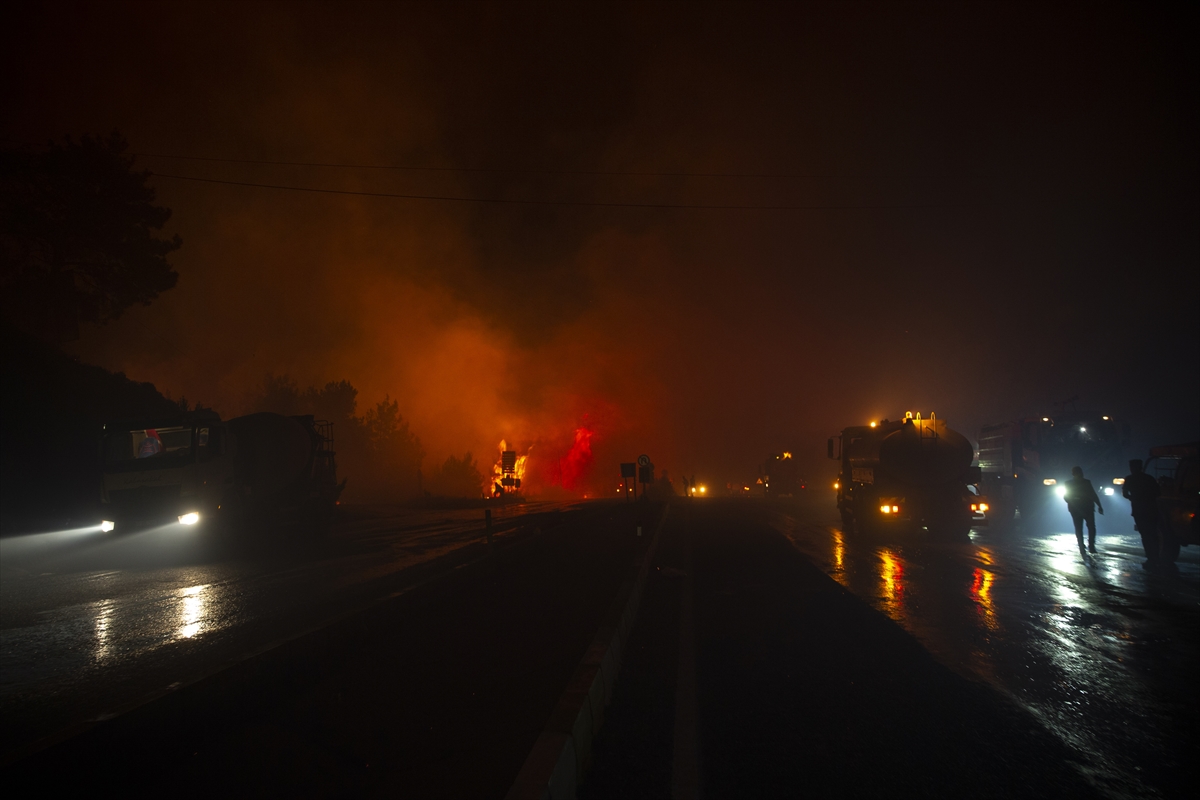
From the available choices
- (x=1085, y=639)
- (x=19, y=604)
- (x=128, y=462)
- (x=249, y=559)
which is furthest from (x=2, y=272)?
(x=1085, y=639)

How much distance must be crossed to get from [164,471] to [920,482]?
19.8m

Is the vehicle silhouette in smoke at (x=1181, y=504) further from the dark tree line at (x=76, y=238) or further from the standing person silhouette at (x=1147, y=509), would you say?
the dark tree line at (x=76, y=238)

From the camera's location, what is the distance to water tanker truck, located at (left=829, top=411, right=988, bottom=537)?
19109 millimetres

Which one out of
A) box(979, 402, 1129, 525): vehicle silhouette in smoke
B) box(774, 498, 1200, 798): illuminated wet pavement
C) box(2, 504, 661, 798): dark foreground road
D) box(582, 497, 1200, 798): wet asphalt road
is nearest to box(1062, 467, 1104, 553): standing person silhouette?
box(774, 498, 1200, 798): illuminated wet pavement

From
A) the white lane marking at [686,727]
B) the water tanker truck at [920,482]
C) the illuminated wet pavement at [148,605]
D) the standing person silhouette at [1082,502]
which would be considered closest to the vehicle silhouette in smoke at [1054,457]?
the water tanker truck at [920,482]

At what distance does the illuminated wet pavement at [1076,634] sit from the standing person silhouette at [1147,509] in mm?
462

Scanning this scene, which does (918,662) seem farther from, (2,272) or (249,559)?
(2,272)

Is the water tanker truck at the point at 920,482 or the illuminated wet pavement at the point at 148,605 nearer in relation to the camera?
the illuminated wet pavement at the point at 148,605

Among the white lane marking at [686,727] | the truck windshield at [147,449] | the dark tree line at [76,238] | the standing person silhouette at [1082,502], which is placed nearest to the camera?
the white lane marking at [686,727]

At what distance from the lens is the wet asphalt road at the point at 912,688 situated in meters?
3.96

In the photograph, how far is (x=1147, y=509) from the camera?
13.1m

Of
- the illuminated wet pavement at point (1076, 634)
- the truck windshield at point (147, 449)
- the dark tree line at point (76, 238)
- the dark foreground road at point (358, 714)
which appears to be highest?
the dark tree line at point (76, 238)

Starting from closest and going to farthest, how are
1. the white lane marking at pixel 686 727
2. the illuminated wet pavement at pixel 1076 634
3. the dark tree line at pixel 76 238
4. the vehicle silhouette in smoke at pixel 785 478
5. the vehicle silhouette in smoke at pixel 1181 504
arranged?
the white lane marking at pixel 686 727, the illuminated wet pavement at pixel 1076 634, the vehicle silhouette in smoke at pixel 1181 504, the dark tree line at pixel 76 238, the vehicle silhouette in smoke at pixel 785 478

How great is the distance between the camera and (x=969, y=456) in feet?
66.1
